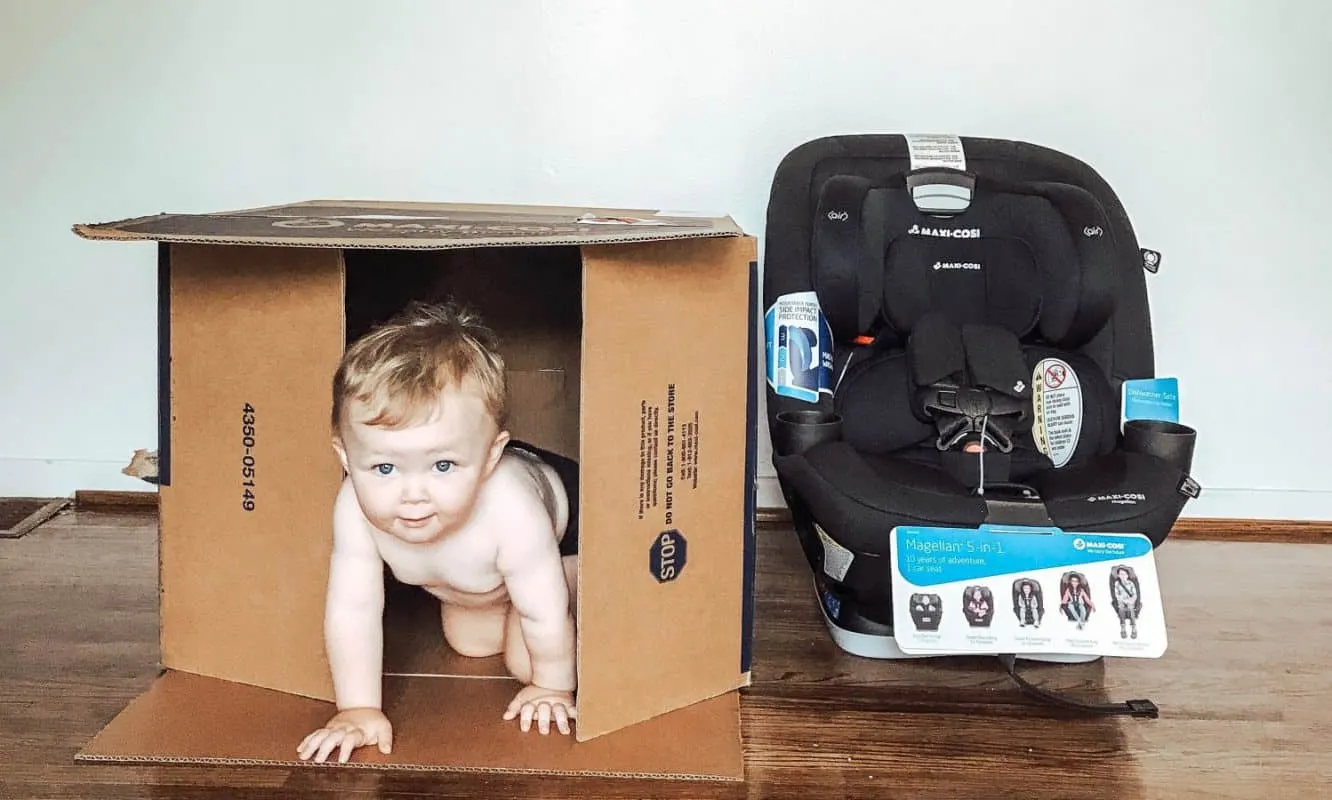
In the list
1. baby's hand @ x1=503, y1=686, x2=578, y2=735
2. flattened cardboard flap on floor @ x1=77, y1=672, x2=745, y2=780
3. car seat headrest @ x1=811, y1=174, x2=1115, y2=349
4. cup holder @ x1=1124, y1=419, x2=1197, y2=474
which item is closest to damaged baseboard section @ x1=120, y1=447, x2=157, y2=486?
flattened cardboard flap on floor @ x1=77, y1=672, x2=745, y2=780

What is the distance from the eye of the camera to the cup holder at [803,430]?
1.40 m

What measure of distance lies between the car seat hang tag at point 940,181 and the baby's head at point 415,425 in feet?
2.29

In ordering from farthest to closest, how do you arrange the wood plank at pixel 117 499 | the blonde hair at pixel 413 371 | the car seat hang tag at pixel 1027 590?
the wood plank at pixel 117 499, the car seat hang tag at pixel 1027 590, the blonde hair at pixel 413 371

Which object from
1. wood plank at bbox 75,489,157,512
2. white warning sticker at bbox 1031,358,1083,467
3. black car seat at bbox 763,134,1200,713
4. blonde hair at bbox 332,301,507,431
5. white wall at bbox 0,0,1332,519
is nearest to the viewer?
blonde hair at bbox 332,301,507,431

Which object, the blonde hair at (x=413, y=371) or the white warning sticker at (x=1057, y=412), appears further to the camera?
the white warning sticker at (x=1057, y=412)

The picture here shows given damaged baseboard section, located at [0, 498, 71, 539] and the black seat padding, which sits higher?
the black seat padding

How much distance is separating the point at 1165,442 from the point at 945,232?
1.31 ft

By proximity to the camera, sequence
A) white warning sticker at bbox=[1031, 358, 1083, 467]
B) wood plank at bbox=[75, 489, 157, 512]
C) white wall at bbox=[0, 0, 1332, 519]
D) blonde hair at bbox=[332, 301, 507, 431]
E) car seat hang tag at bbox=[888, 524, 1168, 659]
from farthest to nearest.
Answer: wood plank at bbox=[75, 489, 157, 512]
white wall at bbox=[0, 0, 1332, 519]
white warning sticker at bbox=[1031, 358, 1083, 467]
car seat hang tag at bbox=[888, 524, 1168, 659]
blonde hair at bbox=[332, 301, 507, 431]

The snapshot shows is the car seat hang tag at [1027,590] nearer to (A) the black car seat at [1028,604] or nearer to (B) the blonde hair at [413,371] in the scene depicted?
(A) the black car seat at [1028,604]

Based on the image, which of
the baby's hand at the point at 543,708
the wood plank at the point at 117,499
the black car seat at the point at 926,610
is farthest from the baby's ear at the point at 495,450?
the wood plank at the point at 117,499

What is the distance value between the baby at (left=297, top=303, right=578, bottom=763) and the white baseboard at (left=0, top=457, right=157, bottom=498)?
965mm

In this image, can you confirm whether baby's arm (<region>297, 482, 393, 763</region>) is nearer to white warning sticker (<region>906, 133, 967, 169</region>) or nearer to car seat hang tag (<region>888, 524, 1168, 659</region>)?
car seat hang tag (<region>888, 524, 1168, 659</region>)

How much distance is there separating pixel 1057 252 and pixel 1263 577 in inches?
27.0

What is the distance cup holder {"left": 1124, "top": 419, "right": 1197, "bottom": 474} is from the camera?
142 cm
